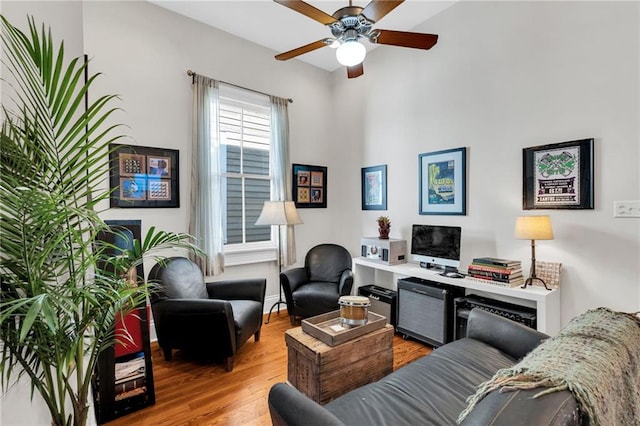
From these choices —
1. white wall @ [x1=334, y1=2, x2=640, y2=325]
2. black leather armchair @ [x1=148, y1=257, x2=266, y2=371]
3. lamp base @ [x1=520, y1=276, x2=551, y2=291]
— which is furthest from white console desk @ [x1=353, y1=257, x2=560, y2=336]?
black leather armchair @ [x1=148, y1=257, x2=266, y2=371]

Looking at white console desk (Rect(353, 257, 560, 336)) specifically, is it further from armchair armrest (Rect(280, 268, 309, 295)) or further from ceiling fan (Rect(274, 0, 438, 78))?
ceiling fan (Rect(274, 0, 438, 78))

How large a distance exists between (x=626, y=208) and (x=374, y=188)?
7.82ft

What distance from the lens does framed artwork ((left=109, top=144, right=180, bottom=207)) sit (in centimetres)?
285

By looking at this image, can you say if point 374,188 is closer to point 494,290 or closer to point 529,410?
point 494,290

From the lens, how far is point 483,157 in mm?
2896

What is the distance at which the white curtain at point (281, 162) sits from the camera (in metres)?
3.89

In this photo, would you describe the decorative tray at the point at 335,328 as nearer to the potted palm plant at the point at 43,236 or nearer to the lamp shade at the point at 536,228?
the potted palm plant at the point at 43,236

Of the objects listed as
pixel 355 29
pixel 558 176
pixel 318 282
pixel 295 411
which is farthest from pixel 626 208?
pixel 318 282

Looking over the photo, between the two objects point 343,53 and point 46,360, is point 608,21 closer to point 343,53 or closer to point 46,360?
point 343,53

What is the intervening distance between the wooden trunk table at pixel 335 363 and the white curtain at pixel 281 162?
2001 mm

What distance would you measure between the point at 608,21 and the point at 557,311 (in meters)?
2.20

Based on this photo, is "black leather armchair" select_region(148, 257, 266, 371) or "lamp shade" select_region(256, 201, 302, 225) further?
"lamp shade" select_region(256, 201, 302, 225)

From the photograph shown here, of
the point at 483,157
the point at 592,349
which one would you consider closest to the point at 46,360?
the point at 592,349

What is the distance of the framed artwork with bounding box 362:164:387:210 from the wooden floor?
5.57ft
